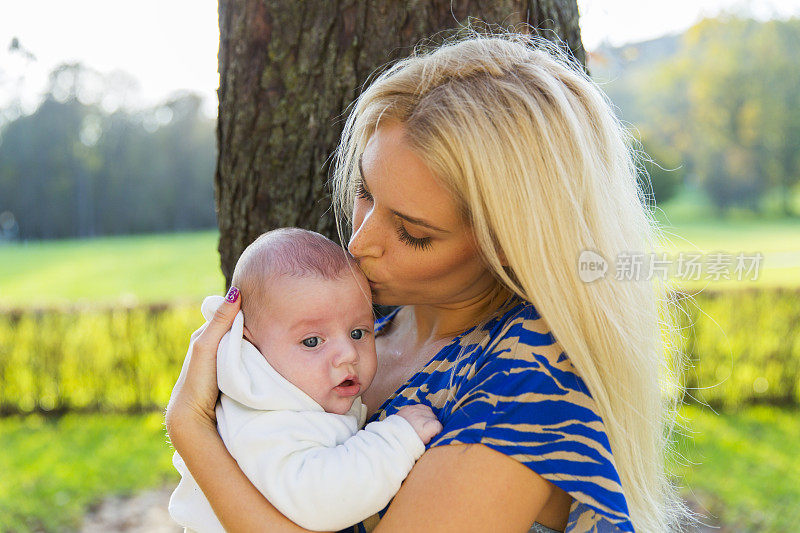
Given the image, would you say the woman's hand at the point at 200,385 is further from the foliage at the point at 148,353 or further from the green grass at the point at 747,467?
the foliage at the point at 148,353

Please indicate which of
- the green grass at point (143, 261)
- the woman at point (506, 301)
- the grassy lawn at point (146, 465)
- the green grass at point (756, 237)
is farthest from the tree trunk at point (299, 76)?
the green grass at point (143, 261)

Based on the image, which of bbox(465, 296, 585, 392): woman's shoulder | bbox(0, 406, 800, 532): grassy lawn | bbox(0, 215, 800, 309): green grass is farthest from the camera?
bbox(0, 215, 800, 309): green grass

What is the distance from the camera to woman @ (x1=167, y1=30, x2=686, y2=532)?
132 cm

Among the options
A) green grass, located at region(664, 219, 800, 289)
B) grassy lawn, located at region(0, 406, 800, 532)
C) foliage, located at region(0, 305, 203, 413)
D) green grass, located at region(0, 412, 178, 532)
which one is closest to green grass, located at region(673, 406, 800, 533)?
grassy lawn, located at region(0, 406, 800, 532)

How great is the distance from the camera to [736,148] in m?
28.2

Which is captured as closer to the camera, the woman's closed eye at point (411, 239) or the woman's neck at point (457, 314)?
the woman's closed eye at point (411, 239)

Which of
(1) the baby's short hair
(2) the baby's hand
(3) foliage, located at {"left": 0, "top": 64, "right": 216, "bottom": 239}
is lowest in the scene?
(3) foliage, located at {"left": 0, "top": 64, "right": 216, "bottom": 239}

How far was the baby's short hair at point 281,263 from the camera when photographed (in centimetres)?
161

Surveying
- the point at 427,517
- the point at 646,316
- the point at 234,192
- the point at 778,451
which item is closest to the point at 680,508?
the point at 646,316

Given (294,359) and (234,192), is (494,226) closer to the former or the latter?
(294,359)

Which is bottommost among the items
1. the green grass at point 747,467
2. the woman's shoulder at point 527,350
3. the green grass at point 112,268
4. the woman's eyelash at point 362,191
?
the green grass at point 112,268

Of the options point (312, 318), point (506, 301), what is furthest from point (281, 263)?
point (506, 301)

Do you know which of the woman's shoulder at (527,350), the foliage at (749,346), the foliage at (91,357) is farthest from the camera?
the foliage at (91,357)

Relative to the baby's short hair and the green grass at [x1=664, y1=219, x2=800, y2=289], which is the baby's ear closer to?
the baby's short hair
